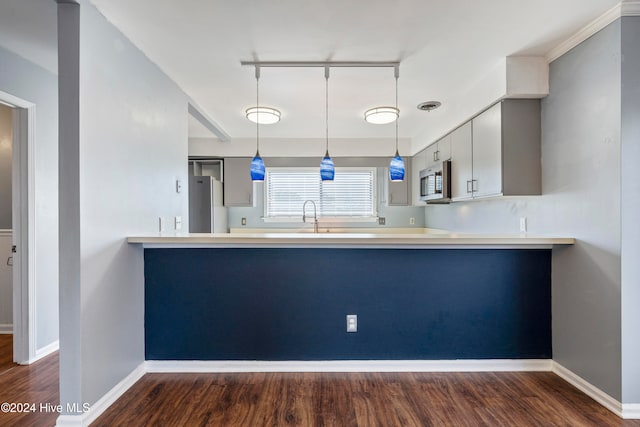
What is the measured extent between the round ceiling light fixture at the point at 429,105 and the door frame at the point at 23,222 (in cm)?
341

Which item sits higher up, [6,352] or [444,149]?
[444,149]

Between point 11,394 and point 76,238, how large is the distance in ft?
4.15

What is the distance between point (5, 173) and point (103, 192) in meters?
2.19

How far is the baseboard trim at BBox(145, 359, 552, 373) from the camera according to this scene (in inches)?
93.9

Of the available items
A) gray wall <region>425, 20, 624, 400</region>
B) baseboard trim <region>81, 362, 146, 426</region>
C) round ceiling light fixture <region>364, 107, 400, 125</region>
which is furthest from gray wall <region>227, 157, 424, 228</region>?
baseboard trim <region>81, 362, 146, 426</region>

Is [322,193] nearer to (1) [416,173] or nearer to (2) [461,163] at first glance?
(1) [416,173]

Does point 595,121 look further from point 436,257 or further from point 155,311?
point 155,311

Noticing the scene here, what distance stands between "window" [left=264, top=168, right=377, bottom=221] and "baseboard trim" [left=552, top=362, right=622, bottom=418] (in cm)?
327

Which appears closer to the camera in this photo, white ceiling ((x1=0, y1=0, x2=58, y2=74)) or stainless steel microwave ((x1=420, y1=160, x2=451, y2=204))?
white ceiling ((x1=0, y1=0, x2=58, y2=74))

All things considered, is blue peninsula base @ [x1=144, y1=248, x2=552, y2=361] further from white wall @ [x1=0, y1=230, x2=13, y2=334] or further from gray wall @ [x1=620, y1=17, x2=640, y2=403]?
white wall @ [x1=0, y1=230, x2=13, y2=334]

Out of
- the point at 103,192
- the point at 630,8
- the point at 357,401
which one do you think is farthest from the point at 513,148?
the point at 103,192

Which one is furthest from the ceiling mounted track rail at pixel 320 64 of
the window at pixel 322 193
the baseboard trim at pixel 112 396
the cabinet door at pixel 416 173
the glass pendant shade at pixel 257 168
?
the window at pixel 322 193

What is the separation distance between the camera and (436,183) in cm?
379

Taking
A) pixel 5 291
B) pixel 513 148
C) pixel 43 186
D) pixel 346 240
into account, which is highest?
pixel 513 148
